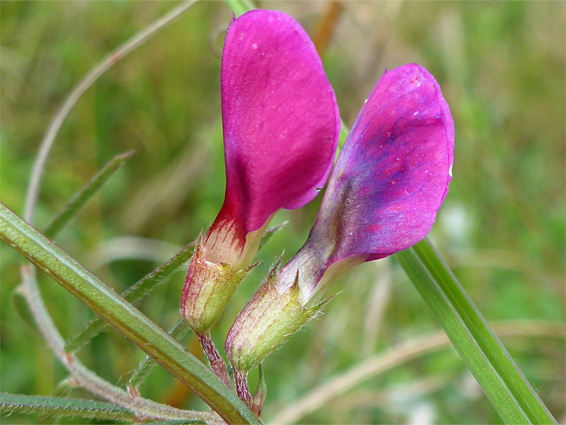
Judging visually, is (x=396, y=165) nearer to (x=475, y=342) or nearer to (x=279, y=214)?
(x=475, y=342)

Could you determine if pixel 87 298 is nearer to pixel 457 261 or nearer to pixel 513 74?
pixel 457 261

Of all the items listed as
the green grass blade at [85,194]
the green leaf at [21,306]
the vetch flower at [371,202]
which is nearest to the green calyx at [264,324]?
the vetch flower at [371,202]

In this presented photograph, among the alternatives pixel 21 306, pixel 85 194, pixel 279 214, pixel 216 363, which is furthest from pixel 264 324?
pixel 279 214

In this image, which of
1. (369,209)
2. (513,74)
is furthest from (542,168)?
(369,209)

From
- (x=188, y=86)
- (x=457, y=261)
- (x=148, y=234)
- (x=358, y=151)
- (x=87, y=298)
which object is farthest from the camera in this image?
(x=188, y=86)

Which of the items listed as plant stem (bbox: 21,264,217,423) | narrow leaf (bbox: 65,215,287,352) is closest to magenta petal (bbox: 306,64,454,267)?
A: narrow leaf (bbox: 65,215,287,352)

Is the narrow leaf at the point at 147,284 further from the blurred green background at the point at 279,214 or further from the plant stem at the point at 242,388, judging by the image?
the blurred green background at the point at 279,214
